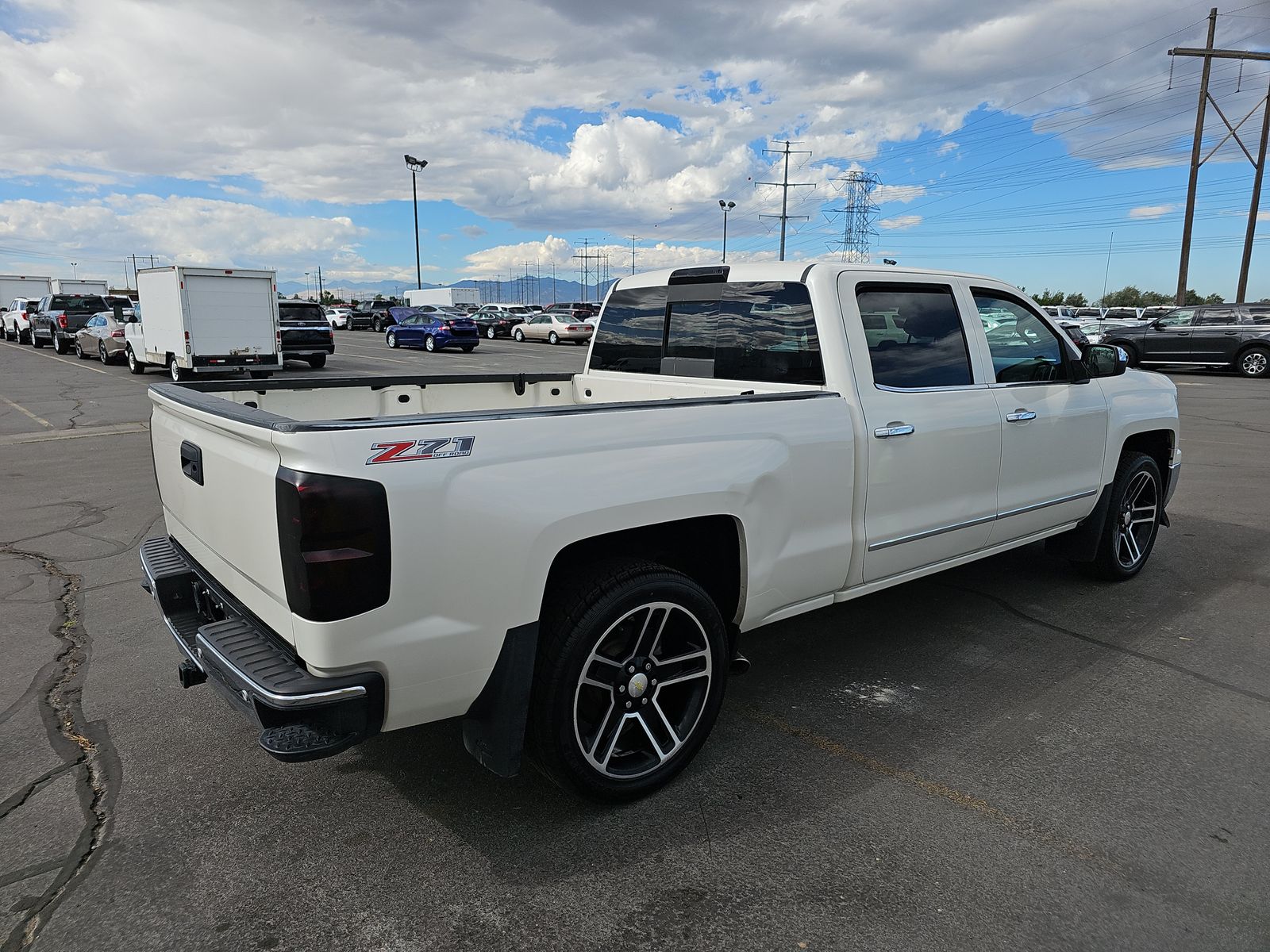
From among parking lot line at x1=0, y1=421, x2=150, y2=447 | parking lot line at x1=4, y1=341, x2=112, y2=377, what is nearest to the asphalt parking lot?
parking lot line at x1=0, y1=421, x2=150, y2=447

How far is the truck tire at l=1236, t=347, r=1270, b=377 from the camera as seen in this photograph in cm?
2142

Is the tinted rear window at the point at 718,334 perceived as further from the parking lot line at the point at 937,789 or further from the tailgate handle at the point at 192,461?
the tailgate handle at the point at 192,461

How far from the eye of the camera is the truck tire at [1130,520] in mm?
5215

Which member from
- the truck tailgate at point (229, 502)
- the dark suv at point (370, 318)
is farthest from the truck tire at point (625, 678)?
the dark suv at point (370, 318)

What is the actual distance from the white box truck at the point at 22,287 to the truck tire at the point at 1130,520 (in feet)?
177

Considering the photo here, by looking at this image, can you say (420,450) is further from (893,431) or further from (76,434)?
(76,434)

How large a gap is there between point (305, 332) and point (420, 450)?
886 inches

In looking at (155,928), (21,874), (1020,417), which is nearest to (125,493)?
(21,874)

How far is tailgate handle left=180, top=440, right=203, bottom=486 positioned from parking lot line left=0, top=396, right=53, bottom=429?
11.6 metres

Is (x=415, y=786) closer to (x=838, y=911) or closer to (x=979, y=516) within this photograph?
(x=838, y=911)

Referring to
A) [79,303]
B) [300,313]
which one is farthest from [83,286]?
[300,313]

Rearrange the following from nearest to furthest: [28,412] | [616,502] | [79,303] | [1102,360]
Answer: [616,502], [1102,360], [28,412], [79,303]

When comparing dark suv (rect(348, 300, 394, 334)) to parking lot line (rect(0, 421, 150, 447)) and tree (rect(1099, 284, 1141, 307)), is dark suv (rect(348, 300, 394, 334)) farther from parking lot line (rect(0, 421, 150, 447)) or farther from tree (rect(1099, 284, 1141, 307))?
tree (rect(1099, 284, 1141, 307))

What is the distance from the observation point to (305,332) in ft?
74.9
